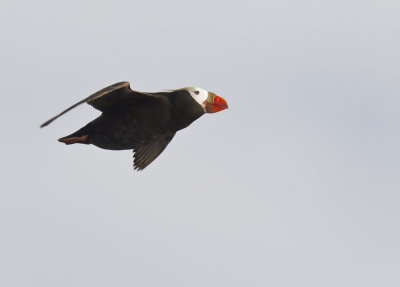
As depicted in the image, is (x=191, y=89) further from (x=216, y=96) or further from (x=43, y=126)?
(x=43, y=126)

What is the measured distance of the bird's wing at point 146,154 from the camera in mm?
16188

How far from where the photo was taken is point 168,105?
14180 millimetres

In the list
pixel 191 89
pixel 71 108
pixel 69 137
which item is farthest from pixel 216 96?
pixel 71 108

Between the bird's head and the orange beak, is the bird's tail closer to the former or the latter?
the bird's head

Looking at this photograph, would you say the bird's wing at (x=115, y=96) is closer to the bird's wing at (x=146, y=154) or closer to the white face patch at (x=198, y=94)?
the white face patch at (x=198, y=94)

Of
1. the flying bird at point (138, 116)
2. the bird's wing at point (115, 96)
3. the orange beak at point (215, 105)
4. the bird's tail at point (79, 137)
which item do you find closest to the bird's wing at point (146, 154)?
the flying bird at point (138, 116)

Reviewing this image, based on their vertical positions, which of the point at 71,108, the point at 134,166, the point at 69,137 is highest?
the point at 71,108

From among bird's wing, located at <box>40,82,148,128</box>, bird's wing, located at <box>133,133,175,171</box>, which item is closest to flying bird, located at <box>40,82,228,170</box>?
bird's wing, located at <box>40,82,148,128</box>

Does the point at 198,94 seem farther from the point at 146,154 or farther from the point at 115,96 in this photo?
the point at 146,154

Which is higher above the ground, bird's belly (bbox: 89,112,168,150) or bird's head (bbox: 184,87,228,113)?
bird's head (bbox: 184,87,228,113)

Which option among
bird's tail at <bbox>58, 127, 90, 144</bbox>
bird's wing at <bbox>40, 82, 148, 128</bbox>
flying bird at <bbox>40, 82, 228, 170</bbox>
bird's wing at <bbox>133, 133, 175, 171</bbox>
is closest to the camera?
bird's wing at <bbox>40, 82, 148, 128</bbox>

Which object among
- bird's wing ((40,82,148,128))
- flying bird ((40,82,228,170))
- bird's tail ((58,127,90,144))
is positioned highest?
bird's wing ((40,82,148,128))

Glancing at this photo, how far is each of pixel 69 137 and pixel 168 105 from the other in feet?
5.22

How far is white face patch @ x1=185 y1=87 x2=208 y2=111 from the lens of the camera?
567 inches
